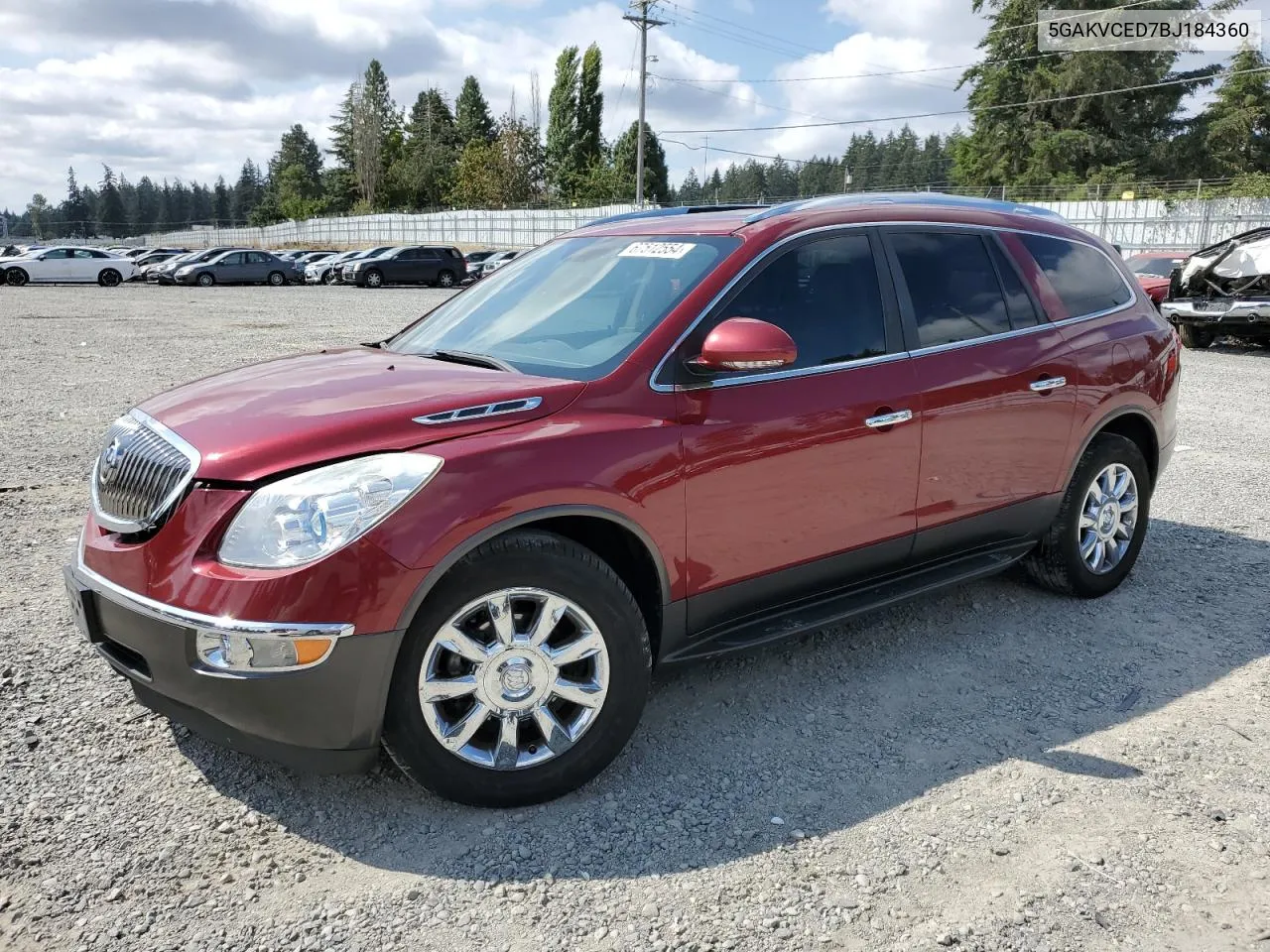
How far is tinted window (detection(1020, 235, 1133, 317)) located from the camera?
470cm

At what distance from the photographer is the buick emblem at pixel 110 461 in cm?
321

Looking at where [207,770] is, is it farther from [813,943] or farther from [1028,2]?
[1028,2]

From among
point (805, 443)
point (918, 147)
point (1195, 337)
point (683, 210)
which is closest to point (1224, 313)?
point (1195, 337)

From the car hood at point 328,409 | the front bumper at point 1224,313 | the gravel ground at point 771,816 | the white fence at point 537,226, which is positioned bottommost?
the gravel ground at point 771,816

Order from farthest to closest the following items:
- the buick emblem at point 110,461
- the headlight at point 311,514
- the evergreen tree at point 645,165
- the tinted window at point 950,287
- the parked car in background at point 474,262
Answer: the evergreen tree at point 645,165, the parked car in background at point 474,262, the tinted window at point 950,287, the buick emblem at point 110,461, the headlight at point 311,514

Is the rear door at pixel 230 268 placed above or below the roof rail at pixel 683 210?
below

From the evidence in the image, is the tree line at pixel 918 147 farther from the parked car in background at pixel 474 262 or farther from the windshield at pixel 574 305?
the windshield at pixel 574 305

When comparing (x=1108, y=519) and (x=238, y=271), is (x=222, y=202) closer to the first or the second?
(x=238, y=271)

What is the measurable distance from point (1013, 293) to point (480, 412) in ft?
8.77

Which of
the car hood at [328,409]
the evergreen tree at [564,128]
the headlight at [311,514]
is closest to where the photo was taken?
the headlight at [311,514]

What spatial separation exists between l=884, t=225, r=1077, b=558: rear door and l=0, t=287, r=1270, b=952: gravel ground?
2.04 ft

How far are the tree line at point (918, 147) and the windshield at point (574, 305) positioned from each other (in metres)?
36.7

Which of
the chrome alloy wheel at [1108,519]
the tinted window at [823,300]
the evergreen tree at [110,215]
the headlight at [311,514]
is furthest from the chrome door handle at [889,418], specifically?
the evergreen tree at [110,215]

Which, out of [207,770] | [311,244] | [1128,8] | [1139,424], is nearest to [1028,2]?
[1128,8]
